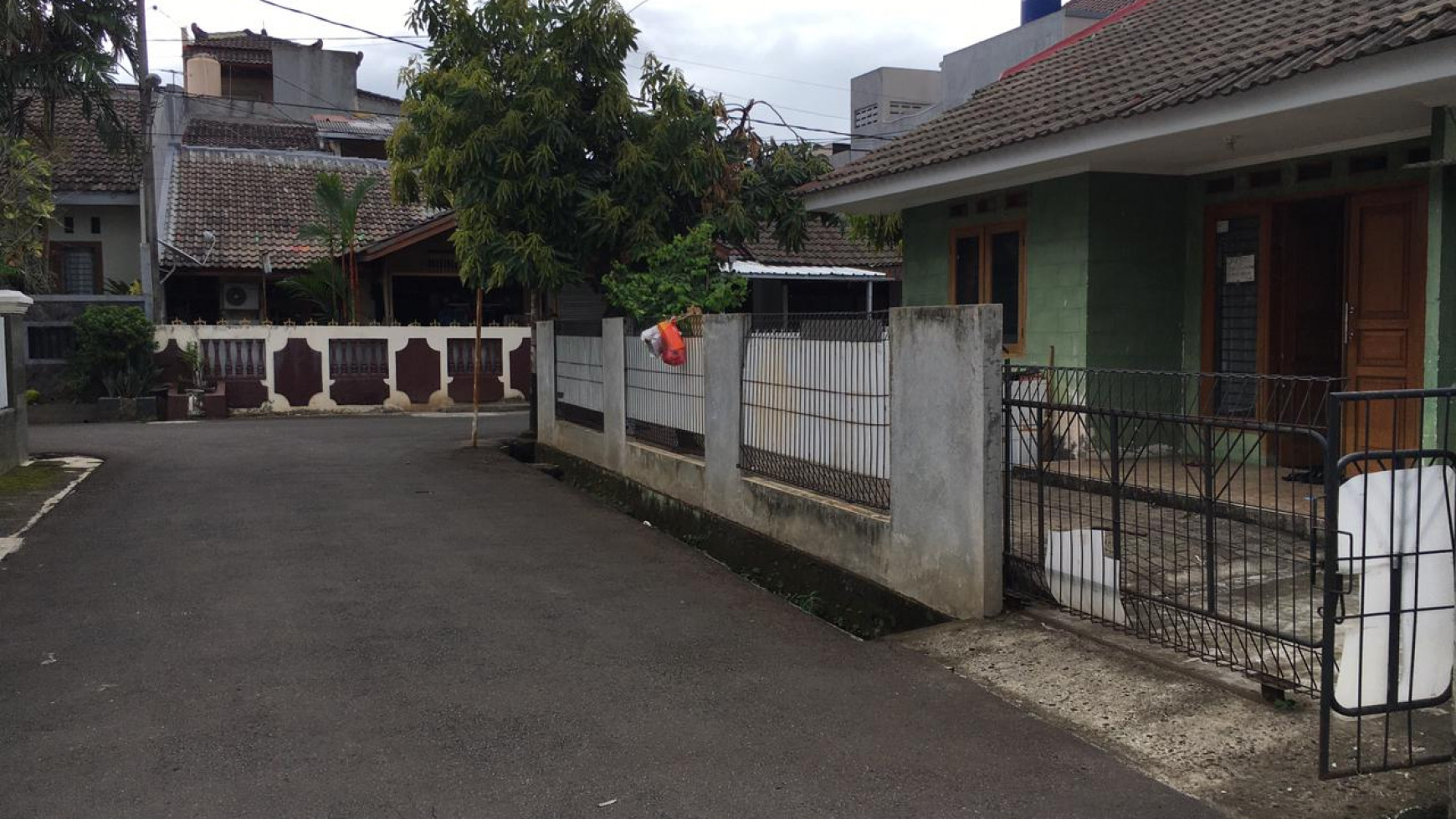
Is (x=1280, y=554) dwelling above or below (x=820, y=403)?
below

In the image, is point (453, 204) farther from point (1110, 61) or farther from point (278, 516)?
point (1110, 61)

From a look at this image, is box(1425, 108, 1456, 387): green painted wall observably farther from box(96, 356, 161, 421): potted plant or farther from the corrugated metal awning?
box(96, 356, 161, 421): potted plant

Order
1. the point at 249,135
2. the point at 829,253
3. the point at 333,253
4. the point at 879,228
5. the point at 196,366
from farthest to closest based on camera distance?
the point at 249,135
the point at 829,253
the point at 333,253
the point at 196,366
the point at 879,228

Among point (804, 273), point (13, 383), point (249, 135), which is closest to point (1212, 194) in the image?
point (804, 273)

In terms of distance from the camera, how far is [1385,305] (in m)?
8.65

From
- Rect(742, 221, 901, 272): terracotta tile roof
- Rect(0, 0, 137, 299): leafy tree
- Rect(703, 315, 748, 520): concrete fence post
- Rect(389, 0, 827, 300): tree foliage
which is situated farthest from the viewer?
Rect(742, 221, 901, 272): terracotta tile roof

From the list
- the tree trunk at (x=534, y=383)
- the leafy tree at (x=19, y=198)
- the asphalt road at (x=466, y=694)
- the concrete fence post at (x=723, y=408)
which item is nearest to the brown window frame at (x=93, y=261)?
the leafy tree at (x=19, y=198)

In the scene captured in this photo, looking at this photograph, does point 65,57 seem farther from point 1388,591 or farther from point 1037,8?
point 1388,591

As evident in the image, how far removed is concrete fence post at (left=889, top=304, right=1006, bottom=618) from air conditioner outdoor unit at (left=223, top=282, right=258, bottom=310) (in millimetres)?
21814

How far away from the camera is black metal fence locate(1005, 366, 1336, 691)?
16.4 ft

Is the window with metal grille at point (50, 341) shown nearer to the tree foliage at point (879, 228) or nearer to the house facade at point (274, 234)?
the house facade at point (274, 234)

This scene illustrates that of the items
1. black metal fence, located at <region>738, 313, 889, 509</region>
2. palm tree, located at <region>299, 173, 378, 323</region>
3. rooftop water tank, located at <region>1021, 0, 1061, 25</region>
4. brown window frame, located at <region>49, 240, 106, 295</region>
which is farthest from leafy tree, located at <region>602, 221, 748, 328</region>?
rooftop water tank, located at <region>1021, 0, 1061, 25</region>

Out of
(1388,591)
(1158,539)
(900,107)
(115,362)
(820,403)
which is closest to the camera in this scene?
(1388,591)

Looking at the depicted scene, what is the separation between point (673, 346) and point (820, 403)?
8.37 ft
